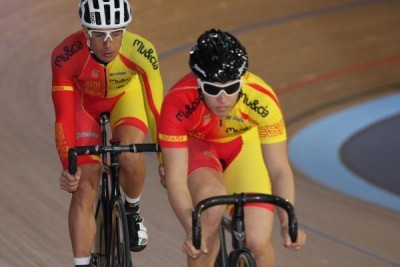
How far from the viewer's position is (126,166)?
4891mm

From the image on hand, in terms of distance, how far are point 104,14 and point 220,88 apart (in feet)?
3.20

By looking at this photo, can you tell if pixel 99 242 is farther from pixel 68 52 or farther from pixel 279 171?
pixel 279 171

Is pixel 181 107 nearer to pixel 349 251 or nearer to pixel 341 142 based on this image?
pixel 349 251

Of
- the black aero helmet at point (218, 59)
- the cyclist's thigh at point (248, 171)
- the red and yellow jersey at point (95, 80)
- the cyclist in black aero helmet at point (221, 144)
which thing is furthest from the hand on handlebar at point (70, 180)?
the black aero helmet at point (218, 59)

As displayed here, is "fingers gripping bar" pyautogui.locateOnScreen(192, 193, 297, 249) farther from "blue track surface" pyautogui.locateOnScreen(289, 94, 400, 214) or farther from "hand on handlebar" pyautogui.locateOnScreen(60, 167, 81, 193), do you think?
"blue track surface" pyautogui.locateOnScreen(289, 94, 400, 214)

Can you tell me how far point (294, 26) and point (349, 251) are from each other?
3946 mm

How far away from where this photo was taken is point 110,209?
4.79 meters

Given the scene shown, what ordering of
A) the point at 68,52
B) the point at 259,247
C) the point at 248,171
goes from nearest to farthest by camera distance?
the point at 259,247 < the point at 248,171 < the point at 68,52

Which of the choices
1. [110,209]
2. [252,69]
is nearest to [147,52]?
[110,209]

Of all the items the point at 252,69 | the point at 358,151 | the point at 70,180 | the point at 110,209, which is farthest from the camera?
the point at 252,69

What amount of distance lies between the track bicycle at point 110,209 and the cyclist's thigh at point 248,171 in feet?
1.07

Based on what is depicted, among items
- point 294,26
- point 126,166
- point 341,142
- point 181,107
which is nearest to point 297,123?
point 341,142

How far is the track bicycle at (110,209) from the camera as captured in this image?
453cm

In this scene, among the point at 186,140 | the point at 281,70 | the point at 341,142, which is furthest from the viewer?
the point at 281,70
